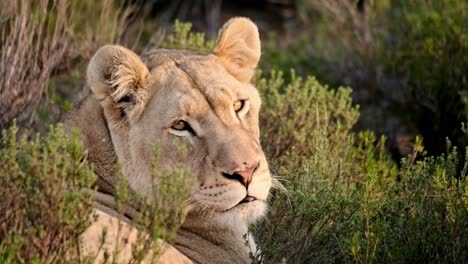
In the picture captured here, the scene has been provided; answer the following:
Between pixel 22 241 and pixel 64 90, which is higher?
pixel 22 241

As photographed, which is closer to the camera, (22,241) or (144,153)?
(22,241)

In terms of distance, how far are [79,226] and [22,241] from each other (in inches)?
8.5

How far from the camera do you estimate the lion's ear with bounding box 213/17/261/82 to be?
5355 millimetres

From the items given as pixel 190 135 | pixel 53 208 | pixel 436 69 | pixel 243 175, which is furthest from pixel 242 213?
pixel 436 69

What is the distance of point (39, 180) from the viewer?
13.3 feet

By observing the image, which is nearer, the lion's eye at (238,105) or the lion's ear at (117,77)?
the lion's ear at (117,77)

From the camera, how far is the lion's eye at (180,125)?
4.86 m

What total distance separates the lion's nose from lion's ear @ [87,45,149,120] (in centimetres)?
60

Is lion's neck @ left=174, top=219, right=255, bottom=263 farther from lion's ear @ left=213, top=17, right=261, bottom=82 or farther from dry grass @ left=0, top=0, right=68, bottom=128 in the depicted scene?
dry grass @ left=0, top=0, right=68, bottom=128

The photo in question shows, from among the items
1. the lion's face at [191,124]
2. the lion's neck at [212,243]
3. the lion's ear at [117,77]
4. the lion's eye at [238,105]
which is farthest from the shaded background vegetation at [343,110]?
the lion's ear at [117,77]

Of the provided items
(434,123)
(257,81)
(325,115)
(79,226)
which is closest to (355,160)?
(325,115)

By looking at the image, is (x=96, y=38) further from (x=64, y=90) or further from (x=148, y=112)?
(x=148, y=112)

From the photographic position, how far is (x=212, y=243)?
498cm

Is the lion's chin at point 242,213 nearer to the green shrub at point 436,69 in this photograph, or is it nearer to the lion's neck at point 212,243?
the lion's neck at point 212,243
